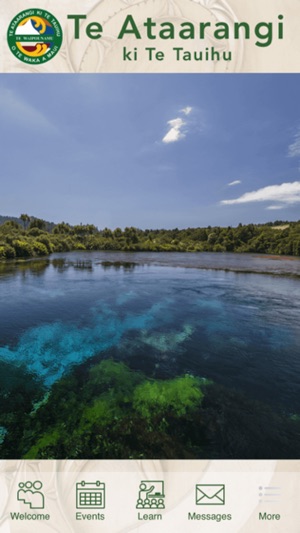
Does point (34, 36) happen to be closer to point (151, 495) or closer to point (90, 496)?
point (90, 496)

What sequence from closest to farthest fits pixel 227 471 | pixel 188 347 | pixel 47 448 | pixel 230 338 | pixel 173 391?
pixel 227 471, pixel 47 448, pixel 173 391, pixel 188 347, pixel 230 338

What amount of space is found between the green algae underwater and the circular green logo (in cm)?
695

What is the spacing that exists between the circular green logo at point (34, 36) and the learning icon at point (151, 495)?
759 centimetres

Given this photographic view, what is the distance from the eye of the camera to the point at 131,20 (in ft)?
14.4

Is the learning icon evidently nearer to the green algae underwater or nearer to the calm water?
the green algae underwater

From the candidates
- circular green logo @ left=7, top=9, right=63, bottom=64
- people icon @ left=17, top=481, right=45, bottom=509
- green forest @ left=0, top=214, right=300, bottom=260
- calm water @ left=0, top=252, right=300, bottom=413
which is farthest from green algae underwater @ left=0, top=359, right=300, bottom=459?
green forest @ left=0, top=214, right=300, bottom=260

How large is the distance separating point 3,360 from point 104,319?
3896 mm

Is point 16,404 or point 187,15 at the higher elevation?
point 187,15

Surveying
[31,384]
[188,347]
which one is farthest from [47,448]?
[188,347]

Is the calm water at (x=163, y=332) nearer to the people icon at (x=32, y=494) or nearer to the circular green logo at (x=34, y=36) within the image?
the people icon at (x=32, y=494)

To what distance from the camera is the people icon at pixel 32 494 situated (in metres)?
2.90

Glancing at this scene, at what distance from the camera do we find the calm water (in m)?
5.68

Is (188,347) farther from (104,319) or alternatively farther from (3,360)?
(3,360)

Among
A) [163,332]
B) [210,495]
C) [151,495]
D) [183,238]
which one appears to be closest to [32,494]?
[151,495]
